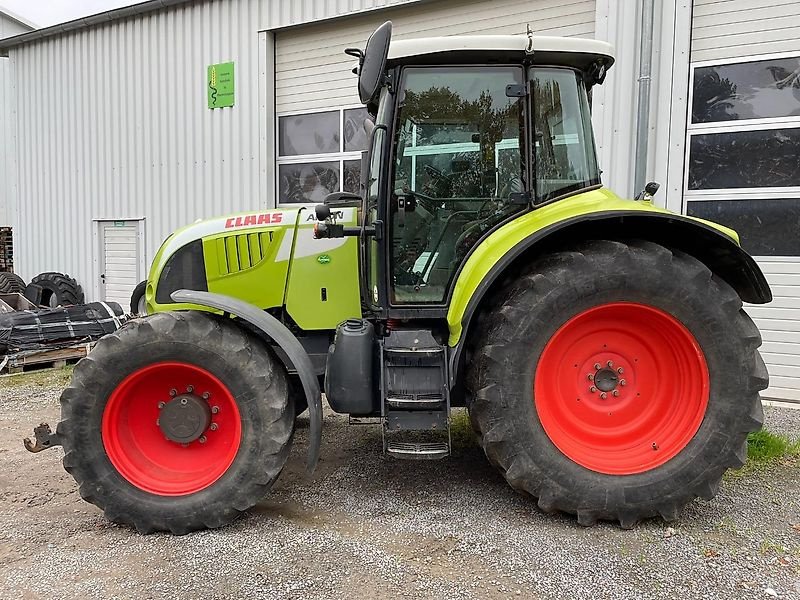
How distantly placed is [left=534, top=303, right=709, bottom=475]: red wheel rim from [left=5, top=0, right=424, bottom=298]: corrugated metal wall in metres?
6.02

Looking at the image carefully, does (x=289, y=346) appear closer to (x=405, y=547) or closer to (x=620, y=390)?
(x=405, y=547)

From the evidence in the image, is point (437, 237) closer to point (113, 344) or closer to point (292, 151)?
point (113, 344)

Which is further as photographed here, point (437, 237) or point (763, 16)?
point (763, 16)

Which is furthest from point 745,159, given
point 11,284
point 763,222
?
point 11,284

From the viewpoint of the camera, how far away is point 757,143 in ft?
19.8

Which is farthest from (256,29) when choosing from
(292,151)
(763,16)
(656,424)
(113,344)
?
(656,424)

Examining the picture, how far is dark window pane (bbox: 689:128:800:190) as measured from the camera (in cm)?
591

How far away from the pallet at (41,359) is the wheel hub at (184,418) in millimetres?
4757

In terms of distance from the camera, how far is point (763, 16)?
5973mm

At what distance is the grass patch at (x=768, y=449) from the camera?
4281mm

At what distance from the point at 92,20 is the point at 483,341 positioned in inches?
392

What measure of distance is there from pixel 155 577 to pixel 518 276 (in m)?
2.27

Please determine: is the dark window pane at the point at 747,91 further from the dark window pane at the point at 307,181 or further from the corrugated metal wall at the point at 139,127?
the dark window pane at the point at 307,181

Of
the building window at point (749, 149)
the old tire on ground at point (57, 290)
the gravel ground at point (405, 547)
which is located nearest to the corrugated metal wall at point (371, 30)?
the building window at point (749, 149)
